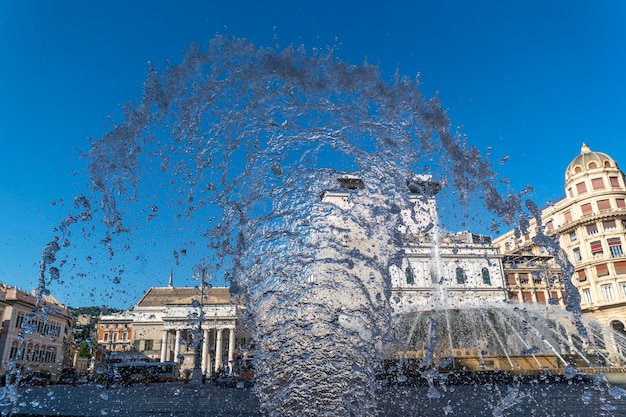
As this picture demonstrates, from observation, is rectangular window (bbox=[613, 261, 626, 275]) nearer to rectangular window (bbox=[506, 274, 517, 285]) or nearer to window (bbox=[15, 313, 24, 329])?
rectangular window (bbox=[506, 274, 517, 285])

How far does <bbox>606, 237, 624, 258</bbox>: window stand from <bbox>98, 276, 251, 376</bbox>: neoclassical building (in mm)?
42546

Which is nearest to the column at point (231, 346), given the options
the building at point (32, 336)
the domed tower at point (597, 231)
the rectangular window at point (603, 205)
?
the building at point (32, 336)

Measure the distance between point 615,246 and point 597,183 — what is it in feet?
24.5

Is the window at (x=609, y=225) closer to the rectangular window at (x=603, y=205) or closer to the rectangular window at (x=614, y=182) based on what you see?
the rectangular window at (x=603, y=205)

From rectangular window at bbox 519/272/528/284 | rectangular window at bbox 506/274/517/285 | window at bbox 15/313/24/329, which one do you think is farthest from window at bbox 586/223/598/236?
window at bbox 15/313/24/329

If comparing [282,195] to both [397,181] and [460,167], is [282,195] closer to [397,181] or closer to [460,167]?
[397,181]

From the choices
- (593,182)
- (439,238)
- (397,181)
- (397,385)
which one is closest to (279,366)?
(397,181)

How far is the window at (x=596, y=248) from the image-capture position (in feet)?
160

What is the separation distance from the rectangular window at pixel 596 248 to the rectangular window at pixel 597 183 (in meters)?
6.26

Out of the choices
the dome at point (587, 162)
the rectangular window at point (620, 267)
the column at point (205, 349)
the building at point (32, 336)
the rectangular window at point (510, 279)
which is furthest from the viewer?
the column at point (205, 349)

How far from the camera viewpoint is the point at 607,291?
1873 inches

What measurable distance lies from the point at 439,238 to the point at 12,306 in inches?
1741

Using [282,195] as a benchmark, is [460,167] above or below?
above

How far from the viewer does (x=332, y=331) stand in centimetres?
888
